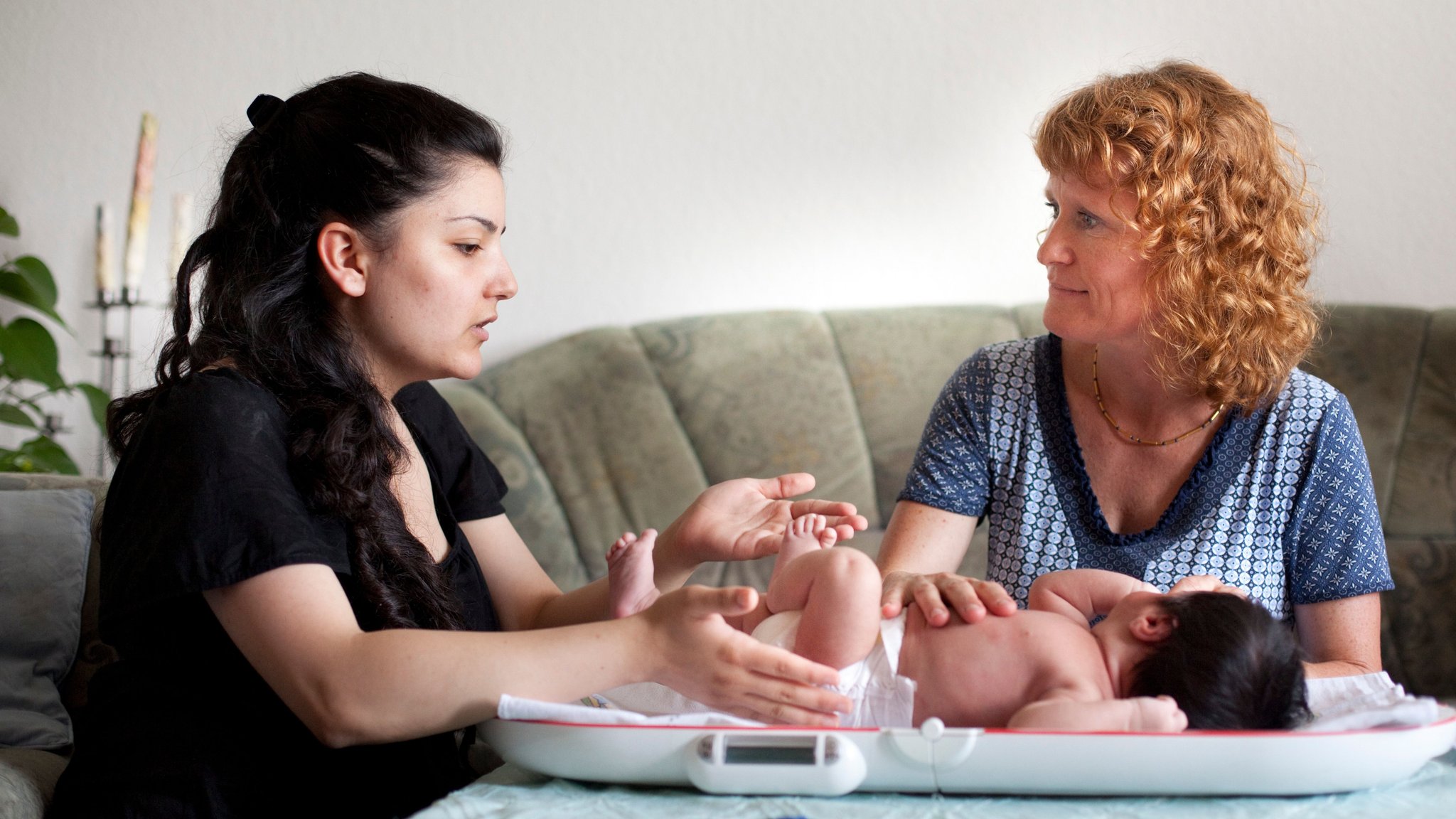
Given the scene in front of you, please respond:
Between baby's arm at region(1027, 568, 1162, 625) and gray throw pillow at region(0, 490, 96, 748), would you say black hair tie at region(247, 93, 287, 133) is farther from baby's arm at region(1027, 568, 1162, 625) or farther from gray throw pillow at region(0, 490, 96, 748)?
baby's arm at region(1027, 568, 1162, 625)

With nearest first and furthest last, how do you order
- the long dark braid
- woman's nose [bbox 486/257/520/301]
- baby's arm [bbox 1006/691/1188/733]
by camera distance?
baby's arm [bbox 1006/691/1188/733], the long dark braid, woman's nose [bbox 486/257/520/301]

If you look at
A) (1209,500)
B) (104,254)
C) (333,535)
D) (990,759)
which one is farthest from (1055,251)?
(104,254)

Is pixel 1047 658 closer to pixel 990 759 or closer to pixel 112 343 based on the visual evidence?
pixel 990 759

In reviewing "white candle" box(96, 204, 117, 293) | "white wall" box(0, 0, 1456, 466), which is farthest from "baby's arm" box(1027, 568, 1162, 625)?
"white candle" box(96, 204, 117, 293)

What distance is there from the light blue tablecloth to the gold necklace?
73cm

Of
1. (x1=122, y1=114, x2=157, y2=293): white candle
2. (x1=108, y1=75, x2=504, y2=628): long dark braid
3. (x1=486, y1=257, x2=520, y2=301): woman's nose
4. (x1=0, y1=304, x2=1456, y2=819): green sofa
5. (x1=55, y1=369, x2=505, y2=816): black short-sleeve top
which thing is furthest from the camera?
(x1=122, y1=114, x2=157, y2=293): white candle

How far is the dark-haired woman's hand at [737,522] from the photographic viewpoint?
1308 mm

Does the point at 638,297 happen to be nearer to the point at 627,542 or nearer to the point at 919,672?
the point at 627,542

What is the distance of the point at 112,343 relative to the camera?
2.61m

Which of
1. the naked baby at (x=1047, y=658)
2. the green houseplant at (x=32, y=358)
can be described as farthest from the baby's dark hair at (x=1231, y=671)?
the green houseplant at (x=32, y=358)

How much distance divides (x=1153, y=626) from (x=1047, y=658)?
12 cm

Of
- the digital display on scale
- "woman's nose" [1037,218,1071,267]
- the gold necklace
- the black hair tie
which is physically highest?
the black hair tie

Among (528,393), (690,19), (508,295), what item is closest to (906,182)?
(690,19)

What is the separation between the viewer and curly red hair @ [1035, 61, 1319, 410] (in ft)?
4.65
